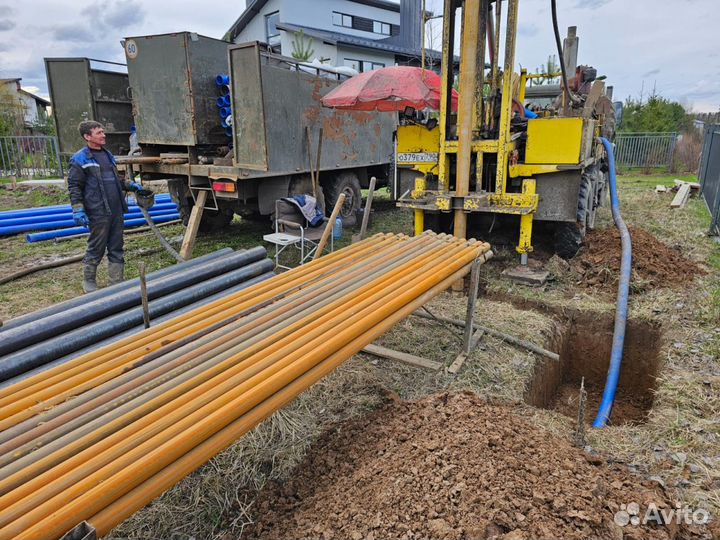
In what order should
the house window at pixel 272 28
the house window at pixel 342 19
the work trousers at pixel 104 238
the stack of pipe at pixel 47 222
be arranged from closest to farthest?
the work trousers at pixel 104 238 < the stack of pipe at pixel 47 222 < the house window at pixel 272 28 < the house window at pixel 342 19

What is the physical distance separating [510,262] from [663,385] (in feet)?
8.65

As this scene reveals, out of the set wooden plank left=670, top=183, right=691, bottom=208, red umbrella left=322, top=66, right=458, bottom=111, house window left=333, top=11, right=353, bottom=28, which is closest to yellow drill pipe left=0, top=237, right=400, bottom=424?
red umbrella left=322, top=66, right=458, bottom=111

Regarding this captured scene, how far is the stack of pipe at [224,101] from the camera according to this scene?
6.24 metres

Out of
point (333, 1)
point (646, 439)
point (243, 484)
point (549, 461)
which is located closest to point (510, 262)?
point (646, 439)

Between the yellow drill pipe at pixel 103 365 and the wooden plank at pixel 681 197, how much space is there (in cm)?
952

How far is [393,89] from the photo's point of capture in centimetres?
566

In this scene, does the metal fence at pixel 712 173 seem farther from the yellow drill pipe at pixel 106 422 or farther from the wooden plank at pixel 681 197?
the yellow drill pipe at pixel 106 422

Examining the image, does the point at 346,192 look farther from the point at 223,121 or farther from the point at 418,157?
the point at 418,157

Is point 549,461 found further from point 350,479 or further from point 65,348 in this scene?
point 65,348

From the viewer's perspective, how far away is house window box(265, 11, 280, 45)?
2271 cm

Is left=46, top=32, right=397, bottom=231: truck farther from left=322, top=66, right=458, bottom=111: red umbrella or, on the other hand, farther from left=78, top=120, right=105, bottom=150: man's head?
left=78, top=120, right=105, bottom=150: man's head

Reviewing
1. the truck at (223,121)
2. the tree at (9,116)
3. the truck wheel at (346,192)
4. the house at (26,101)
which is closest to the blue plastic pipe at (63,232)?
the truck at (223,121)

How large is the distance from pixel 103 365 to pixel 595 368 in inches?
169

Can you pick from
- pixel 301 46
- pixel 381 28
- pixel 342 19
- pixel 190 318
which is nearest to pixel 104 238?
pixel 190 318
